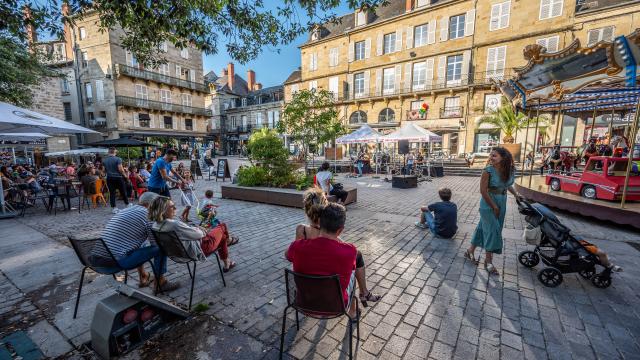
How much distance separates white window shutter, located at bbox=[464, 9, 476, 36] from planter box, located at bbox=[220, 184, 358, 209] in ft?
71.4

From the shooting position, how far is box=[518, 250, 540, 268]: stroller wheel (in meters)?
3.62

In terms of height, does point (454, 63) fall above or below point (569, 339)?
above

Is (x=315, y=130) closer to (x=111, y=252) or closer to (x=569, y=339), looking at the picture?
(x=111, y=252)

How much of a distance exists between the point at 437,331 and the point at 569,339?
1161 millimetres

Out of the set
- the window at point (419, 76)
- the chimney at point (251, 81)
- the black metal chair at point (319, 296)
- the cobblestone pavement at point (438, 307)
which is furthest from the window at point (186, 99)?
the black metal chair at point (319, 296)

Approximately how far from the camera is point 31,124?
19.6 ft

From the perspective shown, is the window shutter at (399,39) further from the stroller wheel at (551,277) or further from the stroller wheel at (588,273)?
the stroller wheel at (551,277)

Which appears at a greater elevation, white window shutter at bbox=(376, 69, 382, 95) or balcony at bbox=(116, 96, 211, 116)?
white window shutter at bbox=(376, 69, 382, 95)

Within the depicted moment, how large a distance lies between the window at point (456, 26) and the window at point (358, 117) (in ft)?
33.9

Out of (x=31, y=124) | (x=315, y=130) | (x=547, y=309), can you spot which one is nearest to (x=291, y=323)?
(x=547, y=309)

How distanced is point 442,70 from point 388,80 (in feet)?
16.7

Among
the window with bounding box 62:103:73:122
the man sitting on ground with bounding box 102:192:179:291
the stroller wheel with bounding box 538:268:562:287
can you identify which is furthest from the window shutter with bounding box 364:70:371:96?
the window with bounding box 62:103:73:122

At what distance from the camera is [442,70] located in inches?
895

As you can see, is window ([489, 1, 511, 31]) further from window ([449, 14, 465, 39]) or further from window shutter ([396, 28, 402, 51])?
window shutter ([396, 28, 402, 51])
